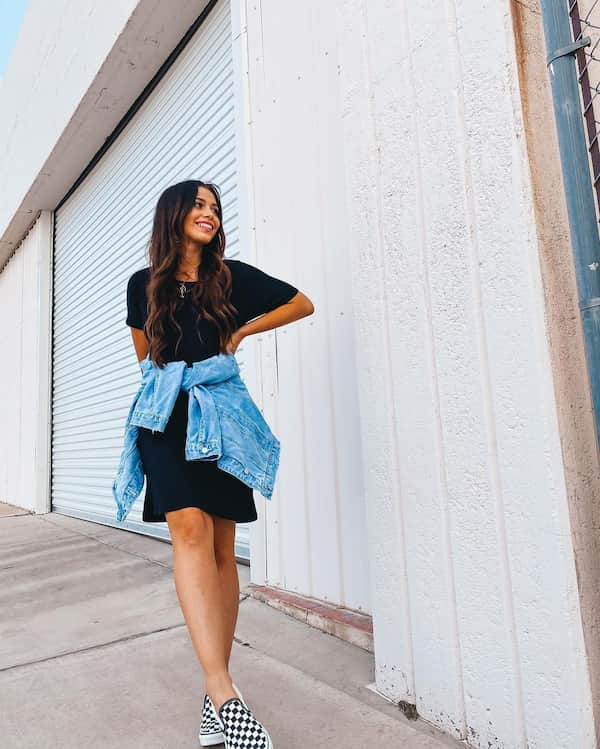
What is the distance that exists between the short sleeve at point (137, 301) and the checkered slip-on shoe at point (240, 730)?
1167 mm

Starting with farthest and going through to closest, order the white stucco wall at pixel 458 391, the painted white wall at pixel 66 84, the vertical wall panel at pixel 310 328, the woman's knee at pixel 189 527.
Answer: the painted white wall at pixel 66 84
the vertical wall panel at pixel 310 328
the woman's knee at pixel 189 527
the white stucco wall at pixel 458 391

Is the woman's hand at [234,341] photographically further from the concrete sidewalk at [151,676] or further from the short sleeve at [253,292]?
the concrete sidewalk at [151,676]

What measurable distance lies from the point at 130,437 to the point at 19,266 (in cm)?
895

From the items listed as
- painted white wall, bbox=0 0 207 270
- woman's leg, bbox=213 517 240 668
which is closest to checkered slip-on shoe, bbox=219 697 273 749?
woman's leg, bbox=213 517 240 668

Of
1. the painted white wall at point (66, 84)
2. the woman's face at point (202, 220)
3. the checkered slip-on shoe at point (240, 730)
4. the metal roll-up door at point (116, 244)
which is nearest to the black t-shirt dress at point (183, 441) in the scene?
the woman's face at point (202, 220)

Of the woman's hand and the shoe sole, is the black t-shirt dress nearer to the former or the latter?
the woman's hand

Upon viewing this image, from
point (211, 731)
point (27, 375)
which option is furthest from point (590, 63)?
point (27, 375)

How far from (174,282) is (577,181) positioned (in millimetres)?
1174

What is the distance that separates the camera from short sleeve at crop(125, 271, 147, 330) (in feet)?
6.41

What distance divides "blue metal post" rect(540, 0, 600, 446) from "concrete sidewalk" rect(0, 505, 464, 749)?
1184mm

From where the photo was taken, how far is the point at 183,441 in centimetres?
177

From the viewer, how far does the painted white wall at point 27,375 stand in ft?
26.6

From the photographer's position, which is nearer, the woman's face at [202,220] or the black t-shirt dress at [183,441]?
the black t-shirt dress at [183,441]

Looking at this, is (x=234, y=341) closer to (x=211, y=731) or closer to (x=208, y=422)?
(x=208, y=422)
